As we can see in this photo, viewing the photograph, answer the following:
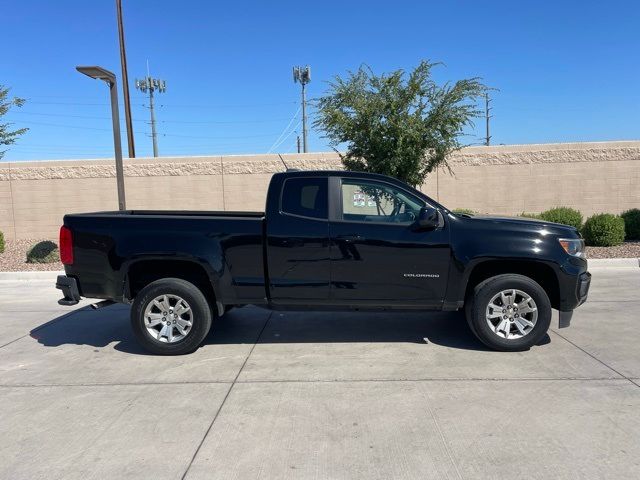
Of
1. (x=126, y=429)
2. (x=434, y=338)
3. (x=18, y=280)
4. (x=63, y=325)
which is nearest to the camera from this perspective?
(x=126, y=429)

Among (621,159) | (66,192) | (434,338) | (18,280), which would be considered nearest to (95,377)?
(434,338)

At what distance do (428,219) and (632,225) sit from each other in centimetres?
1149

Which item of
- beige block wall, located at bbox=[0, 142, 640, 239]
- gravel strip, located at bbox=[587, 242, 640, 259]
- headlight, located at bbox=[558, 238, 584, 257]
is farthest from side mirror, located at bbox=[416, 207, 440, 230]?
beige block wall, located at bbox=[0, 142, 640, 239]

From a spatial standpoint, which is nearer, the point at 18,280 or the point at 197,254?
the point at 197,254

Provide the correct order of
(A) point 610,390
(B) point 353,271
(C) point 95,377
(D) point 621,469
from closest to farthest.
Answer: (D) point 621,469
(A) point 610,390
(C) point 95,377
(B) point 353,271

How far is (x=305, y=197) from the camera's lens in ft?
18.2

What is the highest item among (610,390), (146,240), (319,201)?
(319,201)

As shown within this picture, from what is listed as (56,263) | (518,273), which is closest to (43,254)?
(56,263)

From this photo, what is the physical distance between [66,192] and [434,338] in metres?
15.1

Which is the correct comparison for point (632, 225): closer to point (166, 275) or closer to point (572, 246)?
point (572, 246)

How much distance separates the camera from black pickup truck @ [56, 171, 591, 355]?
210 inches

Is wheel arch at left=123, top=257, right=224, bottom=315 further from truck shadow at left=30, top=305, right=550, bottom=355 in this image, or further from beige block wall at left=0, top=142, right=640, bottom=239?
beige block wall at left=0, top=142, right=640, bottom=239

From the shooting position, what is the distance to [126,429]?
3.81m

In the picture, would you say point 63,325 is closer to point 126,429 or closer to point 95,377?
point 95,377
